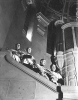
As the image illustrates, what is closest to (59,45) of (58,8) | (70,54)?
(70,54)

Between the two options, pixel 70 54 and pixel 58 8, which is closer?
pixel 70 54

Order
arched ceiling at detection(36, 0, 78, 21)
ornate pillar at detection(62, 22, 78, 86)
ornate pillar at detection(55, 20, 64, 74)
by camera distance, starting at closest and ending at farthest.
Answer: ornate pillar at detection(62, 22, 78, 86), ornate pillar at detection(55, 20, 64, 74), arched ceiling at detection(36, 0, 78, 21)

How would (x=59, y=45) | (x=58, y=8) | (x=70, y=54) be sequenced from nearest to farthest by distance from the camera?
1. (x=70, y=54)
2. (x=59, y=45)
3. (x=58, y=8)

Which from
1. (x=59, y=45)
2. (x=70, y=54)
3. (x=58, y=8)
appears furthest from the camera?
(x=58, y=8)

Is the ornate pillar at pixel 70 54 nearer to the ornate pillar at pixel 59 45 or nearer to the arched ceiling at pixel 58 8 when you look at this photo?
the ornate pillar at pixel 59 45

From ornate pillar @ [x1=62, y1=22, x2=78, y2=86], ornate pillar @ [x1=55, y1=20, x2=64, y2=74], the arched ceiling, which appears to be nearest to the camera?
ornate pillar @ [x1=62, y1=22, x2=78, y2=86]

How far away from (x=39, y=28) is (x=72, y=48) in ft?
13.1

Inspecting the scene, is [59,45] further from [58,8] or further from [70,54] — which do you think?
[58,8]

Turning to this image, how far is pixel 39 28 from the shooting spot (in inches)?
498

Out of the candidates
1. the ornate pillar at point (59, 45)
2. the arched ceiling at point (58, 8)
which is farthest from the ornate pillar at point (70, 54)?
the arched ceiling at point (58, 8)

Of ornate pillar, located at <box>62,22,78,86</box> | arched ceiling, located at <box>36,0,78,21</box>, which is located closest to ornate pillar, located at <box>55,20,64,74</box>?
ornate pillar, located at <box>62,22,78,86</box>

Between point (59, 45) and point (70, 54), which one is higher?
point (59, 45)

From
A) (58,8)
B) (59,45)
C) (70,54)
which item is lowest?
(70,54)

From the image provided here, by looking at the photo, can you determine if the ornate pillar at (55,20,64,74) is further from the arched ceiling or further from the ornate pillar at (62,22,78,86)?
the arched ceiling
